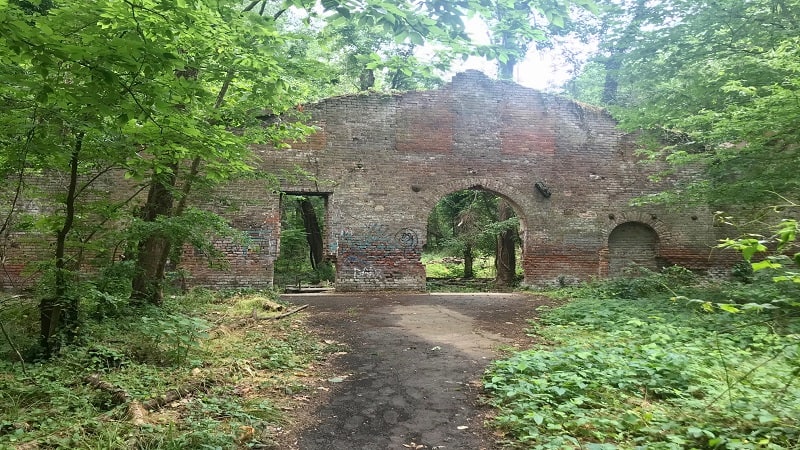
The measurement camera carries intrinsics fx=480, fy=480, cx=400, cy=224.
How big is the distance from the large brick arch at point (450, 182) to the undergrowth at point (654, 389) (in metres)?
6.45

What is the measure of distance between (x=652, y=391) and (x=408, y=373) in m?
2.32

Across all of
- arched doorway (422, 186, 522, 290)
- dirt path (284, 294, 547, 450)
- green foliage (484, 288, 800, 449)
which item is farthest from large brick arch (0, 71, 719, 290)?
green foliage (484, 288, 800, 449)

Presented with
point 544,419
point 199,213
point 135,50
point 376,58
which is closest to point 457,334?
point 544,419

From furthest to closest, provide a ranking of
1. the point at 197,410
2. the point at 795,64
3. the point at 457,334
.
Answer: the point at 457,334 < the point at 795,64 < the point at 197,410

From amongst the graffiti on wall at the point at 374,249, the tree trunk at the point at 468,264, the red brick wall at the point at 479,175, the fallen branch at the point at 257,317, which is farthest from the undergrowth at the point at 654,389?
the tree trunk at the point at 468,264

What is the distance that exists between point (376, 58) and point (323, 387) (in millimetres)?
3087

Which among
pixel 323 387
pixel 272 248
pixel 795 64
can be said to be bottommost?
pixel 323 387

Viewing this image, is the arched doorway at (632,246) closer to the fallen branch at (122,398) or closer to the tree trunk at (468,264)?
the tree trunk at (468,264)

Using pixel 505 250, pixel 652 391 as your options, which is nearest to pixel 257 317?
pixel 652 391

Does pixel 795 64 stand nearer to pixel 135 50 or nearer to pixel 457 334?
pixel 457 334

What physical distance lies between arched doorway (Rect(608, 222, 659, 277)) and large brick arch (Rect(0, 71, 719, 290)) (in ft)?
0.98

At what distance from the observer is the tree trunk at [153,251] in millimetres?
6734

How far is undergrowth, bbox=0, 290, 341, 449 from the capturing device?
3.15m

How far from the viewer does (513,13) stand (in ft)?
11.2
